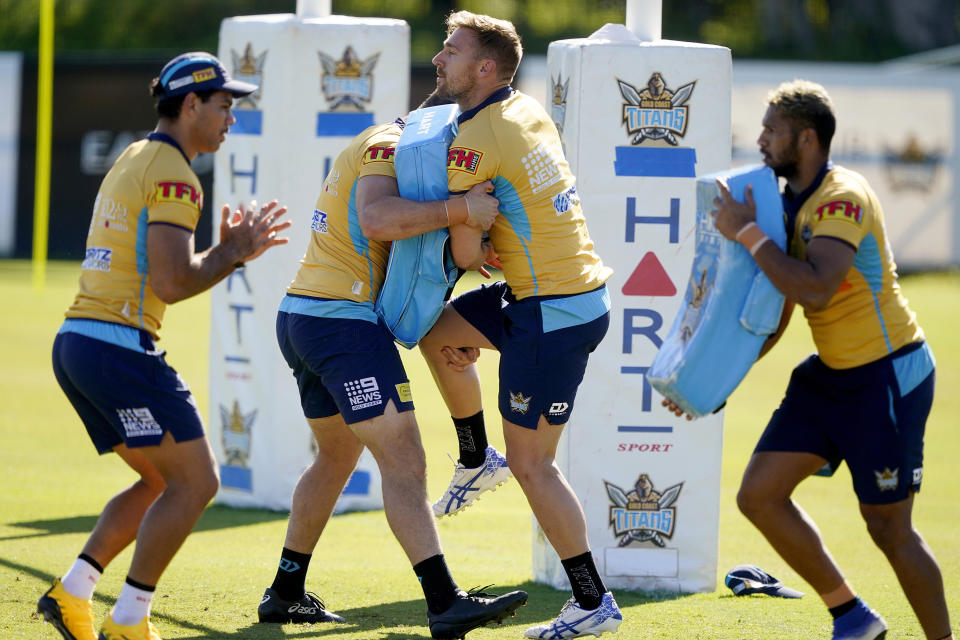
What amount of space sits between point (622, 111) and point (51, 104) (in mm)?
20538

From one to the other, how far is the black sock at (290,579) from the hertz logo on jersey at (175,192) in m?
1.70

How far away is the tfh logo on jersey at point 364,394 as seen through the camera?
16.8 ft

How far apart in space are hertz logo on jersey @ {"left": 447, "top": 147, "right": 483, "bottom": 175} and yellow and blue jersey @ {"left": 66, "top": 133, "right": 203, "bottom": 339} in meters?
0.97

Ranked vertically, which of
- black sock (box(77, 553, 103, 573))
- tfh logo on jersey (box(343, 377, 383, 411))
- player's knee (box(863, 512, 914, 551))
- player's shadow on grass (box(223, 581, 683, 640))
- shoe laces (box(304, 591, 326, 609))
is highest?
tfh logo on jersey (box(343, 377, 383, 411))

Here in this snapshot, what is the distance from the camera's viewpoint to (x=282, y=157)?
786 centimetres

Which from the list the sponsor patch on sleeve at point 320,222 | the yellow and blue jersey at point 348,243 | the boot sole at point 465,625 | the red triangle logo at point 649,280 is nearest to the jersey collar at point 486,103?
the yellow and blue jersey at point 348,243

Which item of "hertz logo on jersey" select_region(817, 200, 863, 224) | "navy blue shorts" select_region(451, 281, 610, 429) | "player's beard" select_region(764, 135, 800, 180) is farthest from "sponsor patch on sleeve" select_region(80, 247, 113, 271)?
"hertz logo on jersey" select_region(817, 200, 863, 224)

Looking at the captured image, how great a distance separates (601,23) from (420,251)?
3132 centimetres

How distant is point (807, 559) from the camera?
4945mm

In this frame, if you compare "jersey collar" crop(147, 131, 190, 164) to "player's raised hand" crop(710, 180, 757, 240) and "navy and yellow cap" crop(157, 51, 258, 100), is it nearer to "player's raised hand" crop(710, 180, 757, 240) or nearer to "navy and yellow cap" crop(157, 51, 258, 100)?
"navy and yellow cap" crop(157, 51, 258, 100)

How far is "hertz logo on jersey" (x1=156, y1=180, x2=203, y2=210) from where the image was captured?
15.5 ft

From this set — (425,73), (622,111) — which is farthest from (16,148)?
(622,111)

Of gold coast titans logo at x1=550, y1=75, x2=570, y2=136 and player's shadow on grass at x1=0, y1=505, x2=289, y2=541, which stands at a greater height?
gold coast titans logo at x1=550, y1=75, x2=570, y2=136

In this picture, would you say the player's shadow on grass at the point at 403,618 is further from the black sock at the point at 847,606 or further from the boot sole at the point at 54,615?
the black sock at the point at 847,606
